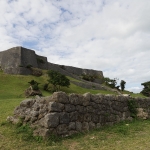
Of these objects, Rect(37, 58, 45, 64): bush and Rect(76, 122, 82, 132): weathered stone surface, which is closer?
Rect(76, 122, 82, 132): weathered stone surface

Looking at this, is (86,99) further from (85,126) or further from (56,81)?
(56,81)

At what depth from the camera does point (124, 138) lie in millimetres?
7430

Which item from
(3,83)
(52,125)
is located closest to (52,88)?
(3,83)

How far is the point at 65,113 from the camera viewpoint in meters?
7.27

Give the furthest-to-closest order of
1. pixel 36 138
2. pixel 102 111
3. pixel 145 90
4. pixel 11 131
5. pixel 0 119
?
pixel 145 90, pixel 102 111, pixel 0 119, pixel 11 131, pixel 36 138

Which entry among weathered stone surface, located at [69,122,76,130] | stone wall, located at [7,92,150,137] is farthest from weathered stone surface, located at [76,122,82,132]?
weathered stone surface, located at [69,122,76,130]

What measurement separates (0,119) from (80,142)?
3.98 meters

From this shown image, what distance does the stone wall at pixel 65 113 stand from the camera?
6.88 m

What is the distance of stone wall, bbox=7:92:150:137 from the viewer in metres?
6.88

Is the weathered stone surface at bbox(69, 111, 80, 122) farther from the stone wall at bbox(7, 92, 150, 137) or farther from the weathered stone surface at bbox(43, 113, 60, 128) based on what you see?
the weathered stone surface at bbox(43, 113, 60, 128)

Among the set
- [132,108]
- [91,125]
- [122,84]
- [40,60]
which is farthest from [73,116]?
[122,84]

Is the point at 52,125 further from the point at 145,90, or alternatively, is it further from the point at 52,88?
the point at 145,90

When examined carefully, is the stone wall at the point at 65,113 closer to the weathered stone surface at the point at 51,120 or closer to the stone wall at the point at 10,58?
the weathered stone surface at the point at 51,120

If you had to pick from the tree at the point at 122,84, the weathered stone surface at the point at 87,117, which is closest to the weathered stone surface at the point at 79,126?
the weathered stone surface at the point at 87,117
